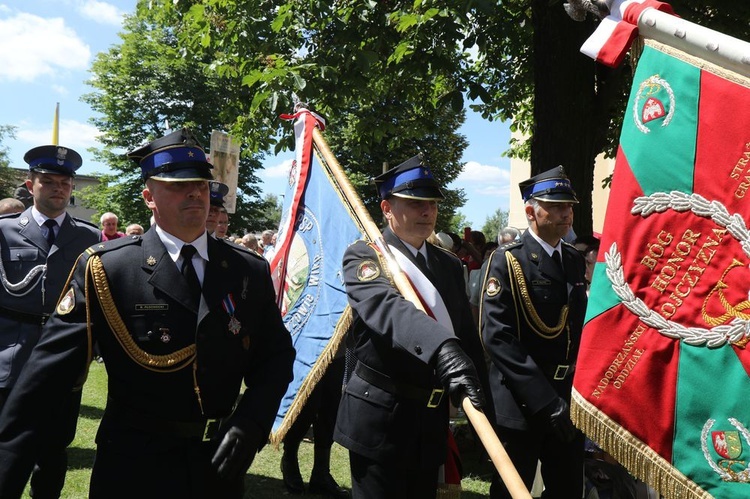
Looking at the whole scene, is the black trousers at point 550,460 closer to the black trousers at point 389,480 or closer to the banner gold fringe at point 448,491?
the banner gold fringe at point 448,491

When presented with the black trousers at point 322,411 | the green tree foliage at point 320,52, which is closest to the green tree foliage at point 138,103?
the green tree foliage at point 320,52

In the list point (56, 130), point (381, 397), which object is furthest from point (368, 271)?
point (56, 130)

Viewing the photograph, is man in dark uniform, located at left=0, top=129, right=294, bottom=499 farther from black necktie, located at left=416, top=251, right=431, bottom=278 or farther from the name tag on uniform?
black necktie, located at left=416, top=251, right=431, bottom=278

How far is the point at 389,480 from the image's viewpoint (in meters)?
3.59

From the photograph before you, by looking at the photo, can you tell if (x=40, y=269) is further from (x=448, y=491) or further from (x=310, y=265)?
(x=448, y=491)

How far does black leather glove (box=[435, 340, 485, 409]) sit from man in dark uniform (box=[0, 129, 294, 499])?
0.67 m

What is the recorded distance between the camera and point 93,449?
7.18 meters

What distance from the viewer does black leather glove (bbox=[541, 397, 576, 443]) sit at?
4.19m

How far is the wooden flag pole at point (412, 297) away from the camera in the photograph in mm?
2475

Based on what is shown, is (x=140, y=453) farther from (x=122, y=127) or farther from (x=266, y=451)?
(x=122, y=127)

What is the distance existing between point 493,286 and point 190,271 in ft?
7.00

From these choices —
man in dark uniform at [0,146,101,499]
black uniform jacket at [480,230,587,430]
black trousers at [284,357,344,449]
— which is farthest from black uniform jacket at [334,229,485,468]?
black trousers at [284,357,344,449]

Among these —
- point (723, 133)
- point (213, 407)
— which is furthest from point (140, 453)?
point (723, 133)

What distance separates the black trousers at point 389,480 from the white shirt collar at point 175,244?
135 centimetres
